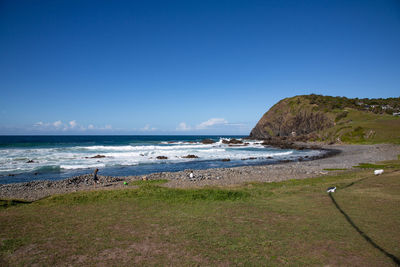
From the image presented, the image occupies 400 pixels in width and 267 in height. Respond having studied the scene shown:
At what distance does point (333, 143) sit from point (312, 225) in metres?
71.8

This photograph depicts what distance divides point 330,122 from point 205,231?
306 ft

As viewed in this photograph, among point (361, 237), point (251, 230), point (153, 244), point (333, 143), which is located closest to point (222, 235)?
point (251, 230)

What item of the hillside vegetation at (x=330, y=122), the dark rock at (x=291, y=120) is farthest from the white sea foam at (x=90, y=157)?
the dark rock at (x=291, y=120)

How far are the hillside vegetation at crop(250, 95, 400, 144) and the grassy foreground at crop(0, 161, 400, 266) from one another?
5733 cm

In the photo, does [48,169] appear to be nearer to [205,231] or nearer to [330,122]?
[205,231]

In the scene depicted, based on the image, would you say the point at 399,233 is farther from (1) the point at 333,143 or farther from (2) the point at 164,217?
(1) the point at 333,143

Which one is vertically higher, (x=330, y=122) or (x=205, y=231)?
(x=330, y=122)

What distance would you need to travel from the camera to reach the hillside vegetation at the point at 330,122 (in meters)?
61.9

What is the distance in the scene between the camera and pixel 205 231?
7.04 m

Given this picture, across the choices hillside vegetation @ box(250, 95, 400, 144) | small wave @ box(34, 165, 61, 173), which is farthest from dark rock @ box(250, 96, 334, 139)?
small wave @ box(34, 165, 61, 173)

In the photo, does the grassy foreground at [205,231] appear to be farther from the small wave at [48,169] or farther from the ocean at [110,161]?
the small wave at [48,169]

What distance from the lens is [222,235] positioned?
6727 millimetres

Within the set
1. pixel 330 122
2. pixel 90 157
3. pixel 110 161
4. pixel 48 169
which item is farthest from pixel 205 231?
pixel 330 122

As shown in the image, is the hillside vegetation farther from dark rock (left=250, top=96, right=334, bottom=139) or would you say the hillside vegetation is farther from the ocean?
the ocean
